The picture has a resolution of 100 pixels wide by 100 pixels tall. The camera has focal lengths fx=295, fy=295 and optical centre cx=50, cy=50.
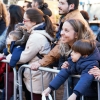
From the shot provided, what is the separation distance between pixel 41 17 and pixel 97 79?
165 centimetres

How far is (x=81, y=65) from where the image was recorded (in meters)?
2.97

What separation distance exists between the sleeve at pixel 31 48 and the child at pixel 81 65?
87 cm

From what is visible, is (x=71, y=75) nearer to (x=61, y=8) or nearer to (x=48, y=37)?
(x=48, y=37)

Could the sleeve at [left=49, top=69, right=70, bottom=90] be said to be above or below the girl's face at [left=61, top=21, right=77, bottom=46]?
below

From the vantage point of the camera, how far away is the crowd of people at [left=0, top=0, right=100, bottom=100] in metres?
3.00

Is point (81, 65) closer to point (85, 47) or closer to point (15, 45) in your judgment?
point (85, 47)

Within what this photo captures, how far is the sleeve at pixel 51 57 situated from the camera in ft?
12.4

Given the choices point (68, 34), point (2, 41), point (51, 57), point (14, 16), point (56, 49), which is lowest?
point (2, 41)

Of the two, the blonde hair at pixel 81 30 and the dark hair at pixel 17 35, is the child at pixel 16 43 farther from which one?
the blonde hair at pixel 81 30

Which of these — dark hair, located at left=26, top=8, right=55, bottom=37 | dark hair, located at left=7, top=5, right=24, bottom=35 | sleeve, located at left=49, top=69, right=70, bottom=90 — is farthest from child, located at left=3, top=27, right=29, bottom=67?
sleeve, located at left=49, top=69, right=70, bottom=90

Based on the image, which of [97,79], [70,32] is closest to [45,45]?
[70,32]

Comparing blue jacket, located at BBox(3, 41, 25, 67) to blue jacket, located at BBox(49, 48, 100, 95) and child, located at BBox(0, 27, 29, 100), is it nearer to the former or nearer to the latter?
child, located at BBox(0, 27, 29, 100)

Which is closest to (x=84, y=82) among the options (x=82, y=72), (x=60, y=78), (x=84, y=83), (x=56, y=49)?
(x=84, y=83)

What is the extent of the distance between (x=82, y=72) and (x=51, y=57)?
3.00ft
